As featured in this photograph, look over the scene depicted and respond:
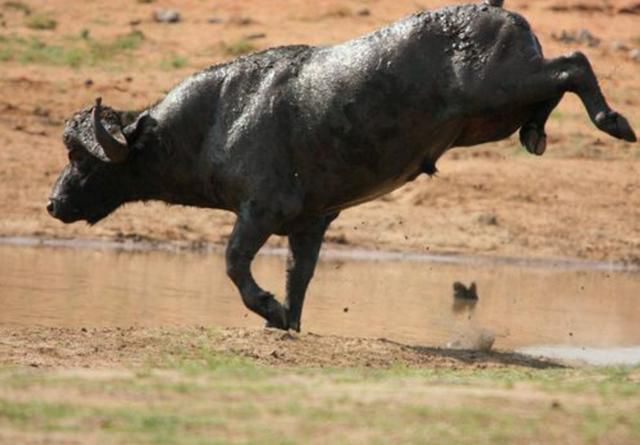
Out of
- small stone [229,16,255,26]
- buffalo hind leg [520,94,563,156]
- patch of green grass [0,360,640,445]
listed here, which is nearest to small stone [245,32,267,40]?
small stone [229,16,255,26]

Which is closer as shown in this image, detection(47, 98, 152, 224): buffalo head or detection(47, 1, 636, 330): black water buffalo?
detection(47, 1, 636, 330): black water buffalo

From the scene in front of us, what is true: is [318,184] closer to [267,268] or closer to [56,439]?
[56,439]

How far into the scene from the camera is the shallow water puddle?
14.1 meters

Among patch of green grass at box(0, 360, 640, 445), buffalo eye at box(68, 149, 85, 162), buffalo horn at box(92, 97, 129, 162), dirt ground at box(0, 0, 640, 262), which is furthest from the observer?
dirt ground at box(0, 0, 640, 262)

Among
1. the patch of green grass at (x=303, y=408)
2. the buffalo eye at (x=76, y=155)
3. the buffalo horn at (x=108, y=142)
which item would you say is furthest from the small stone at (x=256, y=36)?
the patch of green grass at (x=303, y=408)

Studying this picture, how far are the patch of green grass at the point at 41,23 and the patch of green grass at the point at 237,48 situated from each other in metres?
2.70

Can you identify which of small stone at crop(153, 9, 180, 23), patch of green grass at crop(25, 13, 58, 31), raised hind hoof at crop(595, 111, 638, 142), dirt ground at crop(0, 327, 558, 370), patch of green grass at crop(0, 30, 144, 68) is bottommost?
dirt ground at crop(0, 327, 558, 370)

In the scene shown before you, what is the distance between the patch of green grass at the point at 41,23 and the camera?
2766 cm

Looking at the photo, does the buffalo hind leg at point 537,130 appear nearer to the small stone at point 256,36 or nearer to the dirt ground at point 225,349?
the dirt ground at point 225,349

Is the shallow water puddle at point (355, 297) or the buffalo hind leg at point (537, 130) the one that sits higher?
the buffalo hind leg at point (537, 130)

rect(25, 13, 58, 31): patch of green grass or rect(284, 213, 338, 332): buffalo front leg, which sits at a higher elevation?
rect(25, 13, 58, 31): patch of green grass

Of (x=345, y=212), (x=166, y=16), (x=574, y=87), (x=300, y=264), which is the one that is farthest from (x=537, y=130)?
(x=166, y=16)

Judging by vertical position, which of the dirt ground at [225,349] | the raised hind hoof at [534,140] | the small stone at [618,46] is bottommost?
the dirt ground at [225,349]

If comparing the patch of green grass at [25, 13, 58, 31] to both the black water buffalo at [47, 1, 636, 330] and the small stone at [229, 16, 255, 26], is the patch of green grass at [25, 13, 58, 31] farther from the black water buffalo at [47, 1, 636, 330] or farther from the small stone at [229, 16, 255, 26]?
the black water buffalo at [47, 1, 636, 330]
